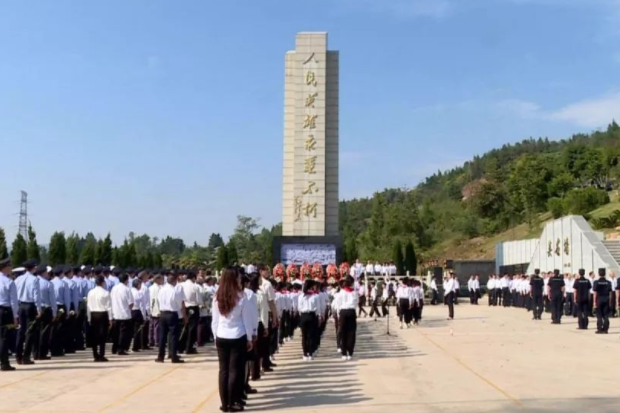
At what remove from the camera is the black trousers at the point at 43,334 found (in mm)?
14742

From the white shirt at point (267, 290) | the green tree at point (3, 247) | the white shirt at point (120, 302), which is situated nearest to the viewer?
the white shirt at point (267, 290)

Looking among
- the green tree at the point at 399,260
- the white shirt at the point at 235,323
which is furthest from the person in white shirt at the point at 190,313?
the green tree at the point at 399,260

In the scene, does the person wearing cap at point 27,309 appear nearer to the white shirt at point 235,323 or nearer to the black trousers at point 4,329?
the black trousers at point 4,329

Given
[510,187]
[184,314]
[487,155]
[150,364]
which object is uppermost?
[487,155]

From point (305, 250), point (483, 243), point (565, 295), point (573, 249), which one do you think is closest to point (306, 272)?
point (565, 295)

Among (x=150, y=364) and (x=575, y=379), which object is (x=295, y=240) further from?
(x=575, y=379)

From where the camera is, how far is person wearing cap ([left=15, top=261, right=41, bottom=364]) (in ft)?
45.5

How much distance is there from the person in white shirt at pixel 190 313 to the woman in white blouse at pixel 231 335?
19.8 feet

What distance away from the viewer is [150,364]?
46.1 ft

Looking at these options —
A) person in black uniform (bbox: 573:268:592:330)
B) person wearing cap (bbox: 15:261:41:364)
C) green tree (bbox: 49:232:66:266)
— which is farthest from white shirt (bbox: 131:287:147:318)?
green tree (bbox: 49:232:66:266)

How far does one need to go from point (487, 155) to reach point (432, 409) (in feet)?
414

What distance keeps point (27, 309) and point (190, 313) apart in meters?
3.18

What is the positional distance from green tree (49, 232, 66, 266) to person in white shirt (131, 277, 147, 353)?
3527 centimetres

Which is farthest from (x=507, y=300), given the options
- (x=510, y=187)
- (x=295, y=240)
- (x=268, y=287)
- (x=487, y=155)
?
(x=487, y=155)
